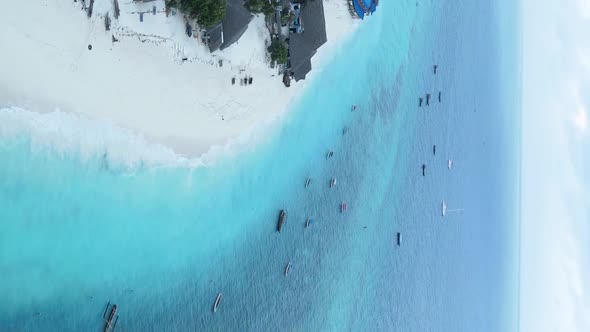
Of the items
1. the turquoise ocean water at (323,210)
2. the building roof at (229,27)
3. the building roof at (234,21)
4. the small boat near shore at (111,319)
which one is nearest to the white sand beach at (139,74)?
the building roof at (229,27)

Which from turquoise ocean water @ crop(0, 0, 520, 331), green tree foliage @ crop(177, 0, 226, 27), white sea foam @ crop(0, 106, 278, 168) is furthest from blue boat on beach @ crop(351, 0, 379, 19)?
white sea foam @ crop(0, 106, 278, 168)

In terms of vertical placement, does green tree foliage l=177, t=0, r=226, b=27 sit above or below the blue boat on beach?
below

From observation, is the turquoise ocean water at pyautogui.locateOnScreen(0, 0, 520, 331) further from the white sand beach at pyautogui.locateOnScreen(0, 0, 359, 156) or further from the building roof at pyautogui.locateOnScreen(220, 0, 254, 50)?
the building roof at pyautogui.locateOnScreen(220, 0, 254, 50)

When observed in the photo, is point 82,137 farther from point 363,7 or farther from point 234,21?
point 363,7

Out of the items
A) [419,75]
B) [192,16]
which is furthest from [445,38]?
[192,16]

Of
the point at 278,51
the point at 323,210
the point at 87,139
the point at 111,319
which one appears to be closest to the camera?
the point at 87,139

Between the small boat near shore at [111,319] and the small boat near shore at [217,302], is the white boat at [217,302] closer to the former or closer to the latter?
the small boat near shore at [217,302]

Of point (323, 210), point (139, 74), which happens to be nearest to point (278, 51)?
point (139, 74)
